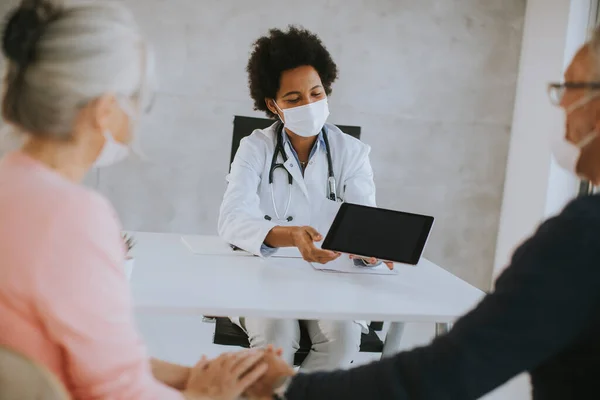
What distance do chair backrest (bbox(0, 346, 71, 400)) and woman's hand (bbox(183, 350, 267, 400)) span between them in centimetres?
47

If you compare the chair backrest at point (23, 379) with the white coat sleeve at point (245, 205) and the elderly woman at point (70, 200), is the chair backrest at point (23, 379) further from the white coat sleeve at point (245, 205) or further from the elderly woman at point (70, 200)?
the white coat sleeve at point (245, 205)

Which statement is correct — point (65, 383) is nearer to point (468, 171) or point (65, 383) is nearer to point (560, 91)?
point (560, 91)

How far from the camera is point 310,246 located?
1.82m

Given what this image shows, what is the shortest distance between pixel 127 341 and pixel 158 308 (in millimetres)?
524

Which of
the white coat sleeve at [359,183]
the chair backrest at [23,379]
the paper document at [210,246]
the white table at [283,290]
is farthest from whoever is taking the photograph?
the white coat sleeve at [359,183]

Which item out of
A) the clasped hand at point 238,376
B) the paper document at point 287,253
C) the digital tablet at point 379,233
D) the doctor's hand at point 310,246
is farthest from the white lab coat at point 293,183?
the clasped hand at point 238,376

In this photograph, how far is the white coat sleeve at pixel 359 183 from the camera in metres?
2.26

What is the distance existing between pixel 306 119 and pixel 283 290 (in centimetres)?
88

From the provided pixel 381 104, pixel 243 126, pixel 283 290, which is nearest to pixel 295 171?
pixel 243 126

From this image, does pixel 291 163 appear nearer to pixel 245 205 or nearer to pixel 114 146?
pixel 245 205

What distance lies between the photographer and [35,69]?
0.88m

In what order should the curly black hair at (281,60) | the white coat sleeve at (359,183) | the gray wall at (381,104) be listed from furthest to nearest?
the gray wall at (381,104)
the curly black hair at (281,60)
the white coat sleeve at (359,183)

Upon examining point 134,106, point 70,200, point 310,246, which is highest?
point 134,106

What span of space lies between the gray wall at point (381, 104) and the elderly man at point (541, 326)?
2.66m
